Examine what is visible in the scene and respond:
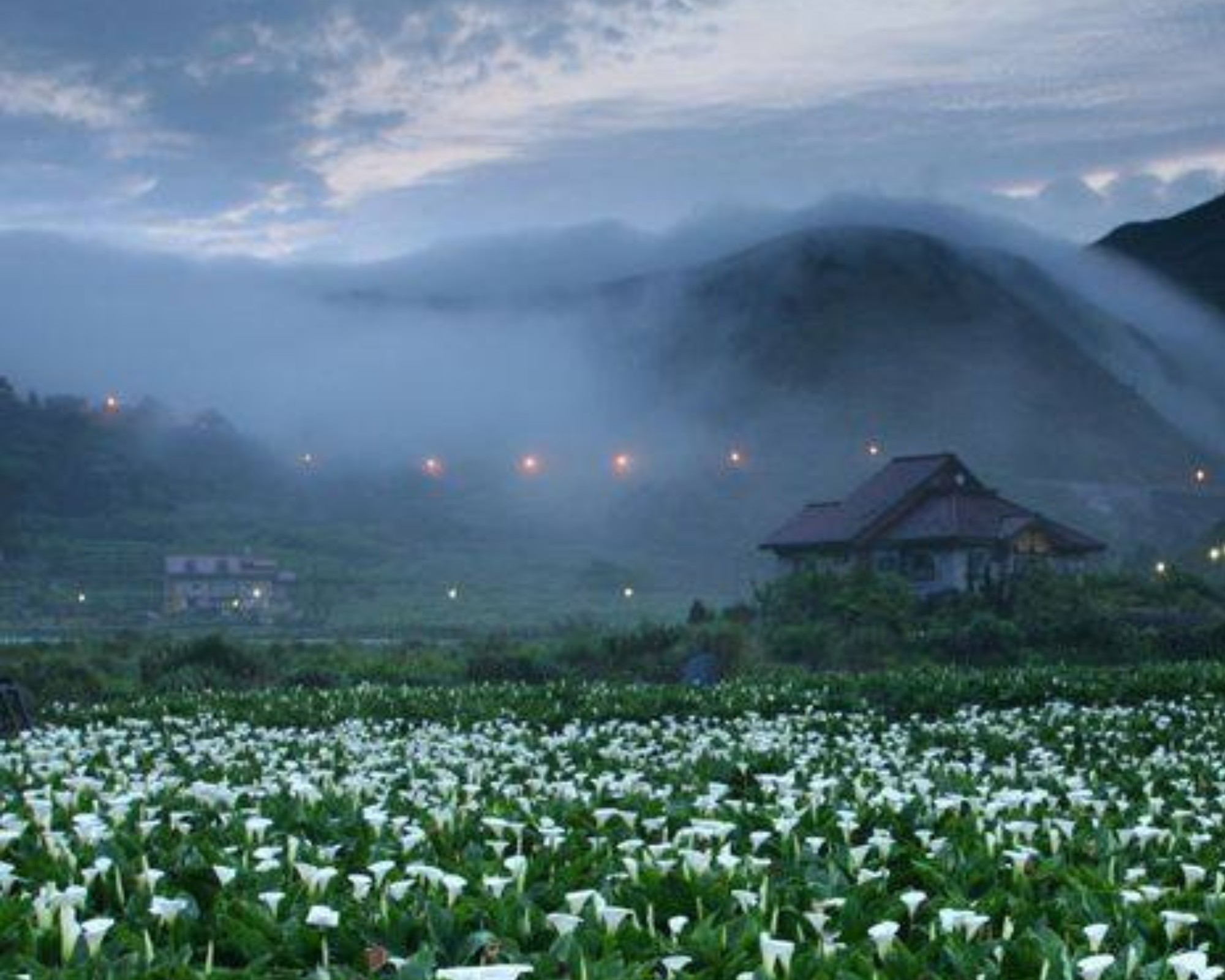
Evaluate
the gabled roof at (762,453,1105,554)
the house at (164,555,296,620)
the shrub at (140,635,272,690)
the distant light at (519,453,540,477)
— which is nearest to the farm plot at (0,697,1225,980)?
the shrub at (140,635,272,690)

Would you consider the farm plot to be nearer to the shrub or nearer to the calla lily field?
the calla lily field

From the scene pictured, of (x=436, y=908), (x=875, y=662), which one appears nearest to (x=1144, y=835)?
(x=436, y=908)

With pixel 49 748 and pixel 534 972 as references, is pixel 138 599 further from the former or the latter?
pixel 534 972

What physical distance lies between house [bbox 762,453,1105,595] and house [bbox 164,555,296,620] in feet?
207

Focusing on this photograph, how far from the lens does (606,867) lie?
857 cm

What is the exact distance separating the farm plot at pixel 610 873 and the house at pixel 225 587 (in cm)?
10964

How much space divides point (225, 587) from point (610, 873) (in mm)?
123724

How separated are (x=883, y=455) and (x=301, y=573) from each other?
71.1 meters

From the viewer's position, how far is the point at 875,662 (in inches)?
1656

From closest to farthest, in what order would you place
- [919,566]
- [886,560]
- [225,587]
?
[919,566] → [886,560] → [225,587]

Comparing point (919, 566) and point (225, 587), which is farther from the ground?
point (919, 566)

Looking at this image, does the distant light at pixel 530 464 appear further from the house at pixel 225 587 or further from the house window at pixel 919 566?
the house at pixel 225 587

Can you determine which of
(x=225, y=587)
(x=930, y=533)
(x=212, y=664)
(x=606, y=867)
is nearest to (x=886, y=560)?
(x=930, y=533)

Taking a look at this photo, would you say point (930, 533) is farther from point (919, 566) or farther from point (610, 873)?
point (610, 873)
